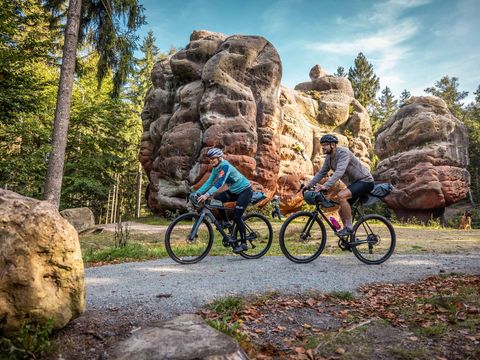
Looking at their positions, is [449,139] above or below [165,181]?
above

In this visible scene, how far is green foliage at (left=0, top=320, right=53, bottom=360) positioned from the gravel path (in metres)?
1.07

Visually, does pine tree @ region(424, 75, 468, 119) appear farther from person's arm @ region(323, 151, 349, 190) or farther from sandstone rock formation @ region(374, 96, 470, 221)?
person's arm @ region(323, 151, 349, 190)

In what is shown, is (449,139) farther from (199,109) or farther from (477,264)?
(477,264)

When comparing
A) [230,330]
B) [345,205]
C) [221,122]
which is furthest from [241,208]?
[221,122]

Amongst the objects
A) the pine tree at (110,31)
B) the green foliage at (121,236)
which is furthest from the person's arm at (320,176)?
the pine tree at (110,31)

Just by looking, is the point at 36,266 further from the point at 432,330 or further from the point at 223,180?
the point at 223,180

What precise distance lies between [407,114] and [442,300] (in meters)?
32.2

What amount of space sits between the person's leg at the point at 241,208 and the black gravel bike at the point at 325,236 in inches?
35.4

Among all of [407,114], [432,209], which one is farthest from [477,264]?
[407,114]


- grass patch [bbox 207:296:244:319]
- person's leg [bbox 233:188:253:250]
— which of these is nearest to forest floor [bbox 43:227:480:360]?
grass patch [bbox 207:296:244:319]

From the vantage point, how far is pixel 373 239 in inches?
260

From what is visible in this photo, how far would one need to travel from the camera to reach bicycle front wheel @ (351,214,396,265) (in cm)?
655

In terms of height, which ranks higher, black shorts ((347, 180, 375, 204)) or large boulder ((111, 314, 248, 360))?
black shorts ((347, 180, 375, 204))

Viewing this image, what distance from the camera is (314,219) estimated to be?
21.6 ft
